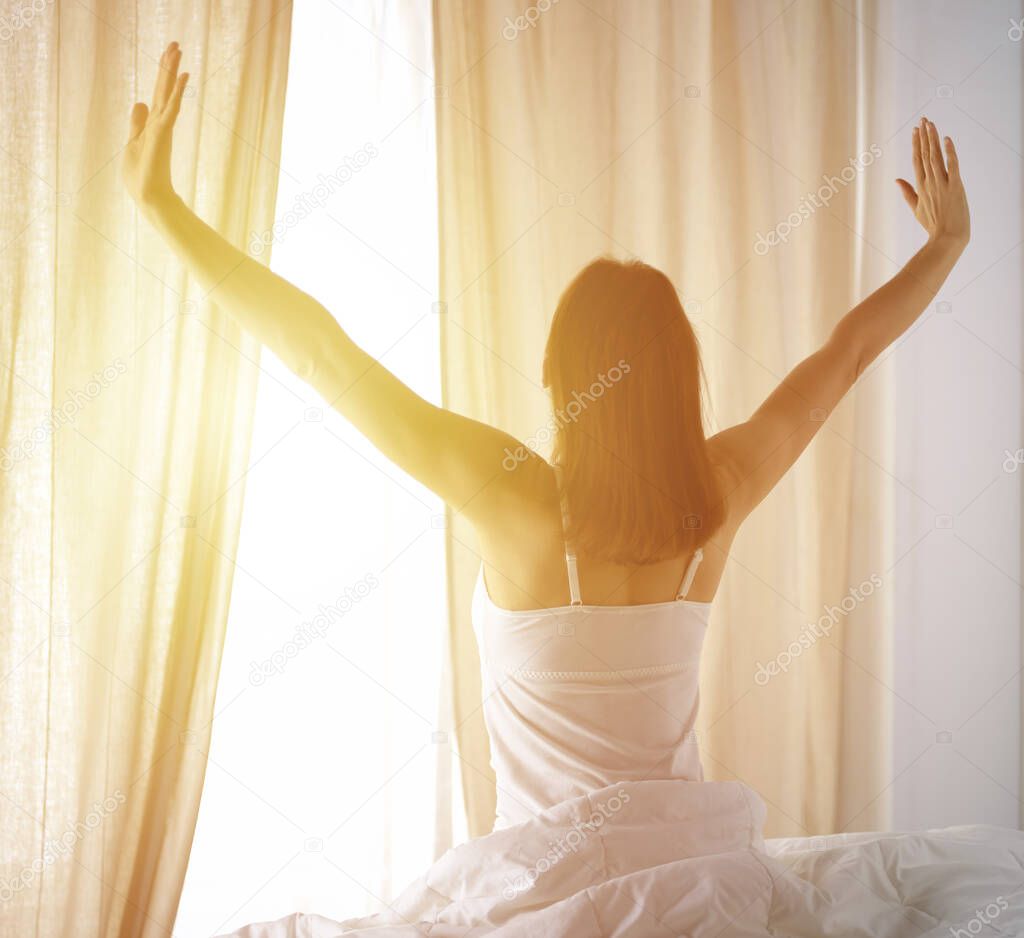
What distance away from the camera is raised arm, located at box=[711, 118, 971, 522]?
1.25m

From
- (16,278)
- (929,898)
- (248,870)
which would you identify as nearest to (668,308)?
(929,898)

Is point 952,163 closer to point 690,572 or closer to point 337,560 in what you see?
point 690,572

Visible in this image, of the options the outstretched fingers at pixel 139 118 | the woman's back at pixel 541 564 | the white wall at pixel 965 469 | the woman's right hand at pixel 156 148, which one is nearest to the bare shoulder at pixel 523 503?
the woman's back at pixel 541 564

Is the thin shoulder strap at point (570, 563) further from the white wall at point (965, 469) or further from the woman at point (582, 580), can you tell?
the white wall at point (965, 469)

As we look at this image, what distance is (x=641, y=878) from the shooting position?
3.02ft

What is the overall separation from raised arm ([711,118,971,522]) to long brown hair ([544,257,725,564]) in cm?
11

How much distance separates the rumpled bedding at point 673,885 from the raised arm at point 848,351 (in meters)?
0.42

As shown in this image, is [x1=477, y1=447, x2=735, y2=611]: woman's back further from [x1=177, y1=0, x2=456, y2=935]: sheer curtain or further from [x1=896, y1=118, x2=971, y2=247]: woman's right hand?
[x1=896, y1=118, x2=971, y2=247]: woman's right hand

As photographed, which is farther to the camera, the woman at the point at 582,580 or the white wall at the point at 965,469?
the white wall at the point at 965,469

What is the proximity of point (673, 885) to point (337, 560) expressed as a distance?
1.06m

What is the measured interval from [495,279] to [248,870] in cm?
132

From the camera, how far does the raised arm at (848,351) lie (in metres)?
1.25


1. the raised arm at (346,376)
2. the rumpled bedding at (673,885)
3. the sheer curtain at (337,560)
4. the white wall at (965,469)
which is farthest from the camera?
the white wall at (965,469)

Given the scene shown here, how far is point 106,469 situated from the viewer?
150 centimetres
